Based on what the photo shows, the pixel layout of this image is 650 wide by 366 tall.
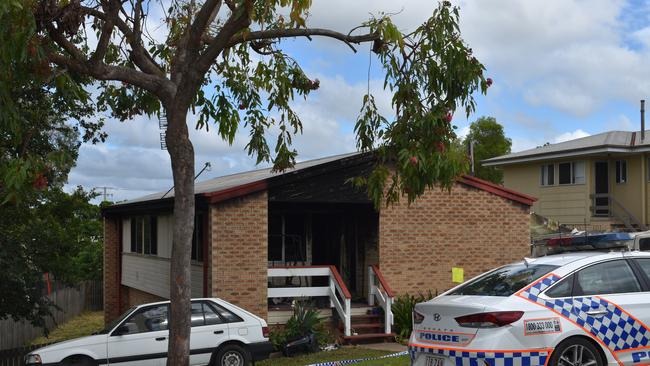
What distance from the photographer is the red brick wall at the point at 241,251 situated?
1631cm

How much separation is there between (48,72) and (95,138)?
38.6 ft

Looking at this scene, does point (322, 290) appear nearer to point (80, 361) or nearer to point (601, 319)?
point (80, 361)

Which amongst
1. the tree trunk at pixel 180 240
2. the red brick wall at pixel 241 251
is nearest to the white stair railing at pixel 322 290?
the red brick wall at pixel 241 251

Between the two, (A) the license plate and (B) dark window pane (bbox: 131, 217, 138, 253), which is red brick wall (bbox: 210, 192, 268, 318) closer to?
(A) the license plate

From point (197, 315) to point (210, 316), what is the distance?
0.23m

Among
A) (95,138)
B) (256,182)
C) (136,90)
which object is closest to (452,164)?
(136,90)

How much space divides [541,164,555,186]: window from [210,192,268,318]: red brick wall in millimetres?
15757

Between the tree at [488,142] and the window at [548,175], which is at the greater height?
the tree at [488,142]

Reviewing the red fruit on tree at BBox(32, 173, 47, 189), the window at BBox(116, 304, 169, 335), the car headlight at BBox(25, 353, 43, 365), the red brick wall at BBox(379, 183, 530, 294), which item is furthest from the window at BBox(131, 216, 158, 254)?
the red fruit on tree at BBox(32, 173, 47, 189)

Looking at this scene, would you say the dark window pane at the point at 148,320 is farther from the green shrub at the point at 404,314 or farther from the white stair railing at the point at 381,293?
the green shrub at the point at 404,314

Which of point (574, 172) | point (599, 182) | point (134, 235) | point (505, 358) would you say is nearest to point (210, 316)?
point (505, 358)

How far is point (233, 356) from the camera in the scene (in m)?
13.8

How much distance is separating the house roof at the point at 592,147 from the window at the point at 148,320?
17904 millimetres

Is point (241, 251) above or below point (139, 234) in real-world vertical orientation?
below
